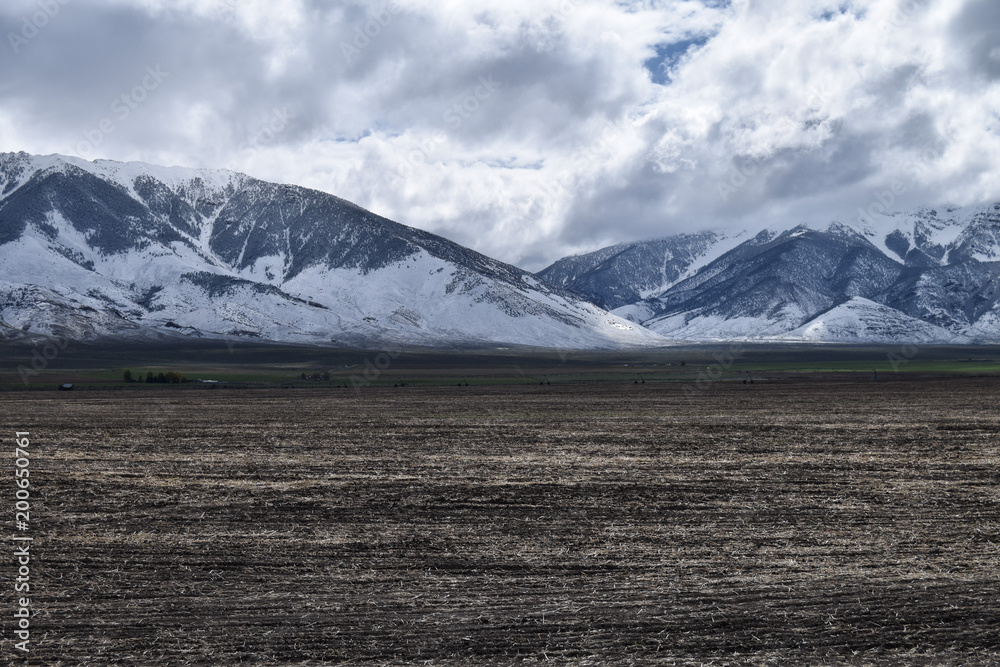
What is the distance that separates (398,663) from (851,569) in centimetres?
786

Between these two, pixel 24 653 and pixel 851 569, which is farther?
pixel 851 569

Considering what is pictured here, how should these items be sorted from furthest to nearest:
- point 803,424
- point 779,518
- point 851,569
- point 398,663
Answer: point 803,424 → point 779,518 → point 851,569 → point 398,663

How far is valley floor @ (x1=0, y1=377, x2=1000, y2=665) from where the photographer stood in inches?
459

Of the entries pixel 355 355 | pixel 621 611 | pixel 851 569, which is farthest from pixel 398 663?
pixel 355 355

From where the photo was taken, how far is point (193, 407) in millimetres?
52438

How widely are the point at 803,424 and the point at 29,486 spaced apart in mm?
29807

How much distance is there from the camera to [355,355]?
588 feet

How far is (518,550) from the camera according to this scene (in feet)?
51.5

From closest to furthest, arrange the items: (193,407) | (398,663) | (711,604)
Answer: (398,663), (711,604), (193,407)

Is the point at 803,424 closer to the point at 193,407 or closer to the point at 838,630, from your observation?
the point at 838,630

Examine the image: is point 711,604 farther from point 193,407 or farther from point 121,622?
point 193,407

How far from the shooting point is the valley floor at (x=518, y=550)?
459 inches

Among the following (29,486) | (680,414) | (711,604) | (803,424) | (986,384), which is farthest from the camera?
(986,384)

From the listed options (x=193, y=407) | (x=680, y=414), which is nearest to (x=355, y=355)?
(x=193, y=407)
